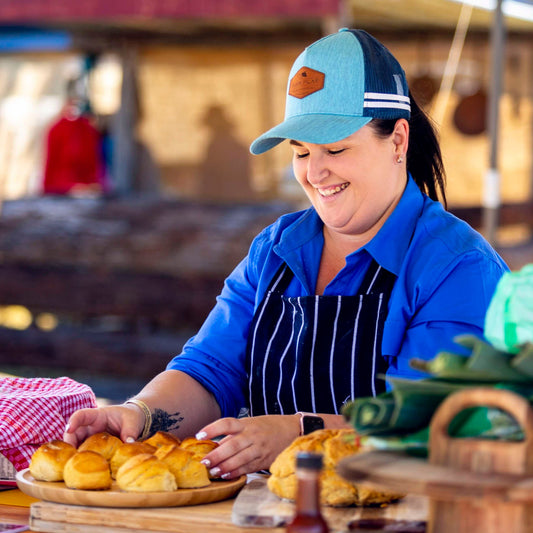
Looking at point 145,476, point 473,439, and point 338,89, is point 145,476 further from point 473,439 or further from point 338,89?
point 338,89

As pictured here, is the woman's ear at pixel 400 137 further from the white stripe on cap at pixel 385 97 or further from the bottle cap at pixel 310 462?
the bottle cap at pixel 310 462

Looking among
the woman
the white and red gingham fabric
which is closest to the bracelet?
the woman

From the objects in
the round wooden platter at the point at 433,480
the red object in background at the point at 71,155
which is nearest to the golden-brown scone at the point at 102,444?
the round wooden platter at the point at 433,480

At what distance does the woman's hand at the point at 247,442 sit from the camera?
198cm

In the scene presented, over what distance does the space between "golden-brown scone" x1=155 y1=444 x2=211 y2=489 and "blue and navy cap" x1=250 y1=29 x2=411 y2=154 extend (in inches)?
29.4

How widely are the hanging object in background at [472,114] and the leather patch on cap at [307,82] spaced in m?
9.04

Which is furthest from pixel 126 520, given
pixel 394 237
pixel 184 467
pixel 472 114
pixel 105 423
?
pixel 472 114

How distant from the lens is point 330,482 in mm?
1709

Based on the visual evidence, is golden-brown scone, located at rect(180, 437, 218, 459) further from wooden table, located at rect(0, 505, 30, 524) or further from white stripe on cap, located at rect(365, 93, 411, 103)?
white stripe on cap, located at rect(365, 93, 411, 103)

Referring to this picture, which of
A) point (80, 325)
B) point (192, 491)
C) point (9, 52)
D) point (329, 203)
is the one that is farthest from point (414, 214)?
point (9, 52)

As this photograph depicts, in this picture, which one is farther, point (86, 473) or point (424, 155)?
point (424, 155)

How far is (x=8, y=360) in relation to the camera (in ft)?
28.6

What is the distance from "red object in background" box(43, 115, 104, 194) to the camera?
9664 mm

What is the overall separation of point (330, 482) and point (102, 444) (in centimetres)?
55
